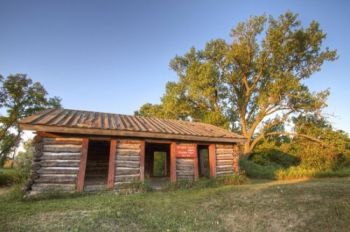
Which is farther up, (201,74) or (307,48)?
(307,48)

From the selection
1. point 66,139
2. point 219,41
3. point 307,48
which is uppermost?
point 219,41

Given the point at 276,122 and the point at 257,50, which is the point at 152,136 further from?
the point at 257,50

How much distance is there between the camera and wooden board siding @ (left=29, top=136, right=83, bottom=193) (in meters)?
8.36

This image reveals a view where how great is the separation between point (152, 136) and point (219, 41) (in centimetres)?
2057

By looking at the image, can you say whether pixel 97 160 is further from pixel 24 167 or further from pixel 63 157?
pixel 63 157

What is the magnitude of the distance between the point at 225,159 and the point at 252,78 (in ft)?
56.5

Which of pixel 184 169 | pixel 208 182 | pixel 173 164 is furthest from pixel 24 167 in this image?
pixel 208 182

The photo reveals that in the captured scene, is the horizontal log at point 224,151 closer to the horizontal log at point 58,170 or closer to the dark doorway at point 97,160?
the dark doorway at point 97,160

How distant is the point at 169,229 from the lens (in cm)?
495

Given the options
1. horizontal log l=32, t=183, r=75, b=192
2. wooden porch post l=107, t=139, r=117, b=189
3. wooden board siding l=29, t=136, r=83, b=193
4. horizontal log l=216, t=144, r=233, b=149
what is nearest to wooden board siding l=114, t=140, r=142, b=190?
wooden porch post l=107, t=139, r=117, b=189

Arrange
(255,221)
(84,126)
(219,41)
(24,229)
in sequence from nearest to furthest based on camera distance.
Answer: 1. (24,229)
2. (255,221)
3. (84,126)
4. (219,41)

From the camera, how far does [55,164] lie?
8.66m

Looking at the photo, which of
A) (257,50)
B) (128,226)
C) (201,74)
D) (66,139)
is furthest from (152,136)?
(257,50)

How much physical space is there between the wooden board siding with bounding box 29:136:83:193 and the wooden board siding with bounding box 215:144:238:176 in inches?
291
